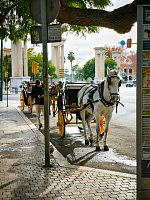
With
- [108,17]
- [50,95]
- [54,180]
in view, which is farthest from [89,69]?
[54,180]

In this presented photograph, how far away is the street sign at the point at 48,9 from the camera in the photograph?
725 centimetres

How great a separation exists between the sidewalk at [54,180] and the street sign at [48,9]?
2931 millimetres

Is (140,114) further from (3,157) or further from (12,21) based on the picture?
(12,21)

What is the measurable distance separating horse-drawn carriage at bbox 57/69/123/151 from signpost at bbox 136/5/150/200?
4.64 metres

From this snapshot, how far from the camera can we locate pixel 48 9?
7.36m

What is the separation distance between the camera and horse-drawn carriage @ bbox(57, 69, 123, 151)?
31.3ft

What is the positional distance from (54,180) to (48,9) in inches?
128

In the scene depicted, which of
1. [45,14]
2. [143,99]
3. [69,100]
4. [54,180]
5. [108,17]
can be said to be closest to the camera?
[143,99]

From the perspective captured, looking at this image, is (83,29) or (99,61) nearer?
(83,29)

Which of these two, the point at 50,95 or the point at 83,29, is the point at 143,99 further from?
the point at 50,95

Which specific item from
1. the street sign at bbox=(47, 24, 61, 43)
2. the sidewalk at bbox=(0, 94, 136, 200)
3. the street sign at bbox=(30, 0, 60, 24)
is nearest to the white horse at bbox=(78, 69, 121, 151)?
the sidewalk at bbox=(0, 94, 136, 200)

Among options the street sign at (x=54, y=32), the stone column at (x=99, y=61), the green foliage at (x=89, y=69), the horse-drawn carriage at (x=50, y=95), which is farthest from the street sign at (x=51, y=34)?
the green foliage at (x=89, y=69)

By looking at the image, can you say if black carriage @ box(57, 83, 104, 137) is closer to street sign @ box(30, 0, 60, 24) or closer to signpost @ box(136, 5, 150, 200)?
street sign @ box(30, 0, 60, 24)

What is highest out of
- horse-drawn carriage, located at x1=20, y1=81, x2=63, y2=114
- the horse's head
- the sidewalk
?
the horse's head
